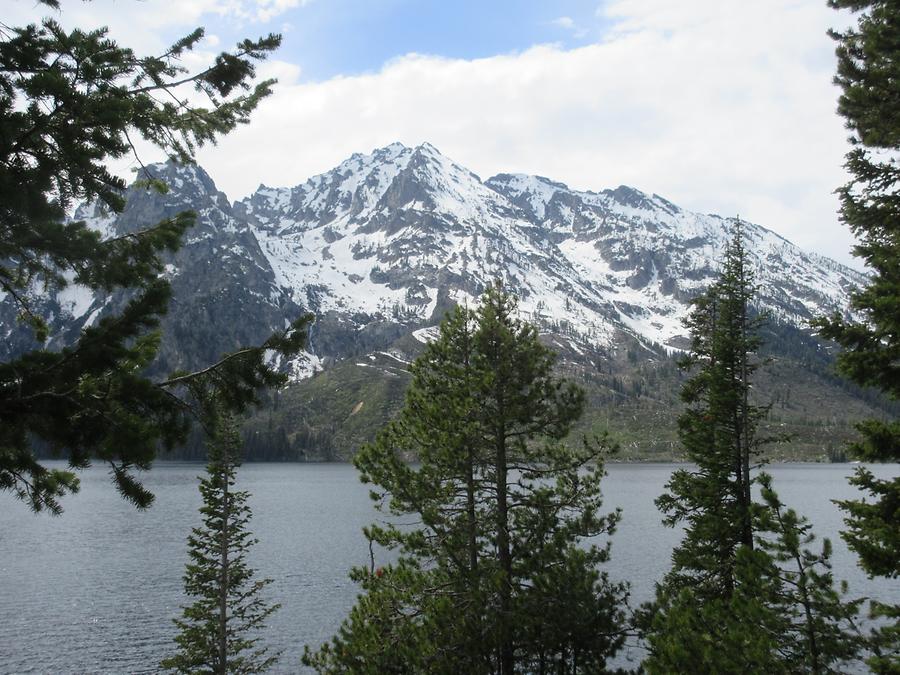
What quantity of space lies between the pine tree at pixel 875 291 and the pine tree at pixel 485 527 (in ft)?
24.5

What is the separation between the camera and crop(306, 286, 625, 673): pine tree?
57.0 ft

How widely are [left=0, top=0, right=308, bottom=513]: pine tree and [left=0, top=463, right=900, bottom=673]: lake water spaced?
27981mm

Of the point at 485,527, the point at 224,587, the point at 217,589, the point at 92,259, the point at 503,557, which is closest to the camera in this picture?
the point at 92,259

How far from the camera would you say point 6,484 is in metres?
7.03

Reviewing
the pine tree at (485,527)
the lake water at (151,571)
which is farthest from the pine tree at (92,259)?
the lake water at (151,571)

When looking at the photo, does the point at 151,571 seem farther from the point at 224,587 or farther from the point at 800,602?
the point at 800,602

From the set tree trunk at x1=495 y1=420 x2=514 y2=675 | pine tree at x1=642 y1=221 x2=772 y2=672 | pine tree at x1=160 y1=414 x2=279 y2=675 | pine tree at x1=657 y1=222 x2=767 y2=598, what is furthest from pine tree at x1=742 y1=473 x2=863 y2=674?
pine tree at x1=160 y1=414 x2=279 y2=675

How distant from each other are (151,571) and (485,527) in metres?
66.2

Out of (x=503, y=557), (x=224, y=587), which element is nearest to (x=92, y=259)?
(x=503, y=557)

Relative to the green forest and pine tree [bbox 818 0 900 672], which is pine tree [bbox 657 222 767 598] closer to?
the green forest

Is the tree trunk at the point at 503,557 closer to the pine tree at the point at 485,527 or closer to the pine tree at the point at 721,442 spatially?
the pine tree at the point at 485,527

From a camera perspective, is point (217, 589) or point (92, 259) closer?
point (92, 259)

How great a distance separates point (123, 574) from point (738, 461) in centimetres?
6702

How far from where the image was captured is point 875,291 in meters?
11.9
